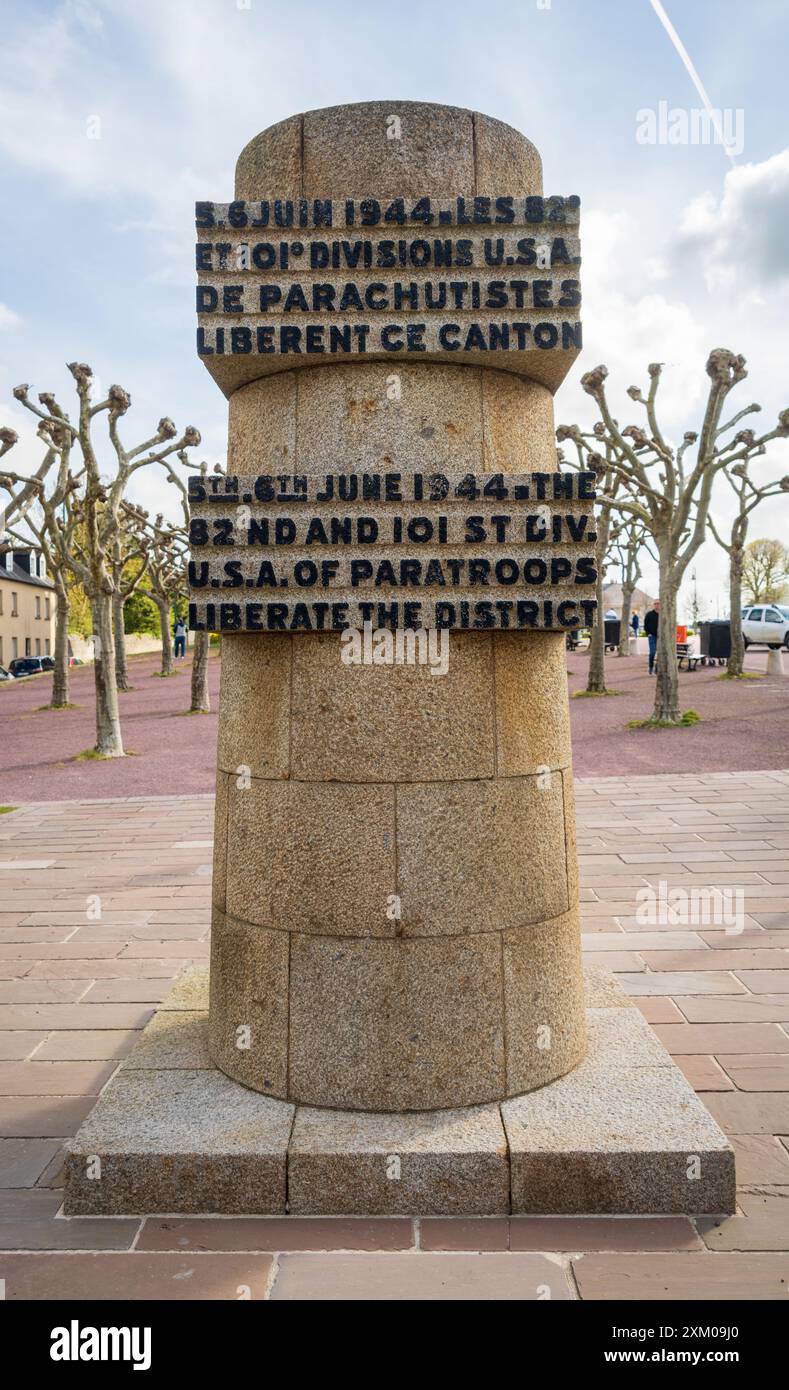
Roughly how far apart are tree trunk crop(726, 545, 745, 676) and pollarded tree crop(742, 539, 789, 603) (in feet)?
137

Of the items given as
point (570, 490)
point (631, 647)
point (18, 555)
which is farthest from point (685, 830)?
point (18, 555)

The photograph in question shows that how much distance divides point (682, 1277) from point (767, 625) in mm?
36436

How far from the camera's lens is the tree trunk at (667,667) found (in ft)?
58.1

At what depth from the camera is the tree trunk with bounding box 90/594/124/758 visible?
51.5 ft

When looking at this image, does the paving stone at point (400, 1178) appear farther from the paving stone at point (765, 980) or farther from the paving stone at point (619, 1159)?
A: the paving stone at point (765, 980)

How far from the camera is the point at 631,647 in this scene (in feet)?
142

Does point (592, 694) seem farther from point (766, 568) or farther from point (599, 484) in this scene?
point (766, 568)

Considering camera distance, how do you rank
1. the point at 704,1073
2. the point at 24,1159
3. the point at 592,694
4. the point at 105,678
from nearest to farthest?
the point at 24,1159
the point at 704,1073
the point at 105,678
the point at 592,694

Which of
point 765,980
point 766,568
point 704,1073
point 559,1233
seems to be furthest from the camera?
point 766,568

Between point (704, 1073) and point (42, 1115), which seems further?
point (704, 1073)

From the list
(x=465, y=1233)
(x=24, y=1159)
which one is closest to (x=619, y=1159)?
(x=465, y=1233)

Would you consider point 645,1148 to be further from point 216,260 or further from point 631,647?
point 631,647

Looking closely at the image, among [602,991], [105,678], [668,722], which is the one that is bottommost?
[602,991]

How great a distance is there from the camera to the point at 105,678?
1603cm
